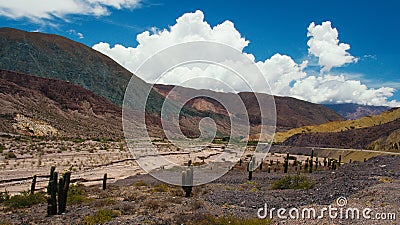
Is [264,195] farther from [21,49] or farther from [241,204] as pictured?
[21,49]

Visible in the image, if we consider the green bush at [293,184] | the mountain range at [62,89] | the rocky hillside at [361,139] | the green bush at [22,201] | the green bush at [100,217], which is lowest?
the green bush at [22,201]

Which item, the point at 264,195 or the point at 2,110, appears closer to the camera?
the point at 264,195

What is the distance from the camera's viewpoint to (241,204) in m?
13.8

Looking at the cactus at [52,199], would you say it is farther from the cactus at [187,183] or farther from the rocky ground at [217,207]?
the cactus at [187,183]

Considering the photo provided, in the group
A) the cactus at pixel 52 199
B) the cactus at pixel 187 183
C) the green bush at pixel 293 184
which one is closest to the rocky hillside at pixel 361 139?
the green bush at pixel 293 184

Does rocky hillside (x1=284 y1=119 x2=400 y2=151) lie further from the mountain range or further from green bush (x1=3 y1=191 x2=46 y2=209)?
green bush (x1=3 y1=191 x2=46 y2=209)

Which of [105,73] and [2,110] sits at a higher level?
[105,73]

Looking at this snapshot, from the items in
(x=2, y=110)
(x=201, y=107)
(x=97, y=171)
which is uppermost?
(x=201, y=107)

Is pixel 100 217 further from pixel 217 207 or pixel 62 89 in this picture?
pixel 62 89

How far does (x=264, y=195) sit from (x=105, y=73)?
113 metres

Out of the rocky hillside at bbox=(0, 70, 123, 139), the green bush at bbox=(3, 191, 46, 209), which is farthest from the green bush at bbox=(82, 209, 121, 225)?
the rocky hillside at bbox=(0, 70, 123, 139)

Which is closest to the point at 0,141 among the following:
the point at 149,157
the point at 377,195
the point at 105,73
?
the point at 149,157

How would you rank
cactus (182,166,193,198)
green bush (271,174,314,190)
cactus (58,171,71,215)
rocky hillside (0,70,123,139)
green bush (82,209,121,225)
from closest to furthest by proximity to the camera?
green bush (82,209,121,225)
cactus (58,171,71,215)
cactus (182,166,193,198)
green bush (271,174,314,190)
rocky hillside (0,70,123,139)

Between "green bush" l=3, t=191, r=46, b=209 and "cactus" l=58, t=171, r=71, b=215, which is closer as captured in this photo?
"cactus" l=58, t=171, r=71, b=215
